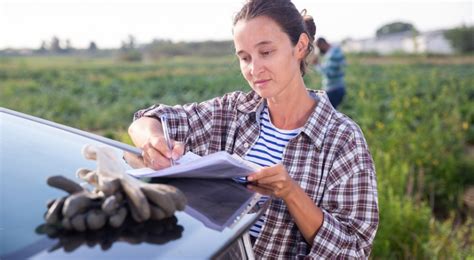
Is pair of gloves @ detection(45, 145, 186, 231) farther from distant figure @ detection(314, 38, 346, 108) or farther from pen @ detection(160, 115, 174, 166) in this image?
distant figure @ detection(314, 38, 346, 108)

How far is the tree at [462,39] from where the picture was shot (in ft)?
154

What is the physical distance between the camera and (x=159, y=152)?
158 cm

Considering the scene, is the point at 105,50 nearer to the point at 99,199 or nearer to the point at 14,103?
the point at 14,103

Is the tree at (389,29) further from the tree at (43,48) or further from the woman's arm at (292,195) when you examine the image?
the woman's arm at (292,195)

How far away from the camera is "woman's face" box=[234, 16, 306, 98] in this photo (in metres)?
1.79

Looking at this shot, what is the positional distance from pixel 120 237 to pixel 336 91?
6231 mm

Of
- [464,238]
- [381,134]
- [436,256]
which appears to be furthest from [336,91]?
[436,256]

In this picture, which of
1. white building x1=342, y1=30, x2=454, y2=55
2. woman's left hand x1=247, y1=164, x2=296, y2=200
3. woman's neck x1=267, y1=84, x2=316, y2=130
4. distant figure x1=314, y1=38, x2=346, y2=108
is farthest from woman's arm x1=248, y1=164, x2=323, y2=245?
white building x1=342, y1=30, x2=454, y2=55

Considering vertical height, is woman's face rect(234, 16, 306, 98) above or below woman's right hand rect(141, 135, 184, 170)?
above

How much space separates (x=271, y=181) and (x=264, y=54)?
1.83ft

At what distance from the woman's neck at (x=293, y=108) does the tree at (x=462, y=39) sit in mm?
49047

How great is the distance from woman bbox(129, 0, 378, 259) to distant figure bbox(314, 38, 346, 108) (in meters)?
4.80

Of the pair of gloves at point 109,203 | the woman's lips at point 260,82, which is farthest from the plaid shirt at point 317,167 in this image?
the pair of gloves at point 109,203

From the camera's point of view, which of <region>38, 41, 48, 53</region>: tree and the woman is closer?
the woman
